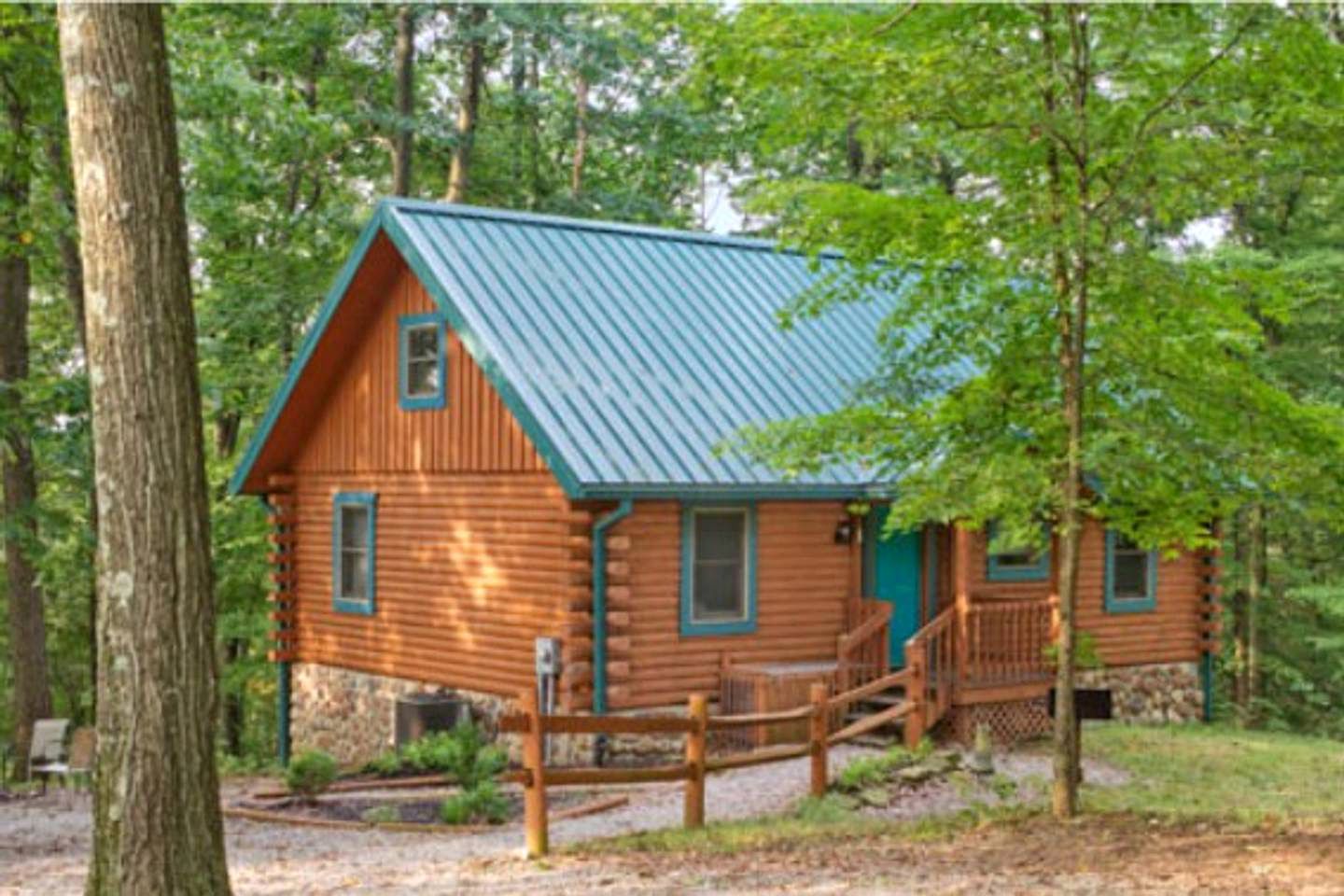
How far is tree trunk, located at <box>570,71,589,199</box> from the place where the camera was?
31333 mm

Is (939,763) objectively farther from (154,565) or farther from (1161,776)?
(154,565)

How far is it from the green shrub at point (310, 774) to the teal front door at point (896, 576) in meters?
6.74

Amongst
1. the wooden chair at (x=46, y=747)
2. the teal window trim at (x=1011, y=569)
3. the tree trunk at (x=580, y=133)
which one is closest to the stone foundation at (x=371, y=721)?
the wooden chair at (x=46, y=747)

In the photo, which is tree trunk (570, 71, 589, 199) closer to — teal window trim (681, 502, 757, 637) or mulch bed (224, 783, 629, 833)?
teal window trim (681, 502, 757, 637)

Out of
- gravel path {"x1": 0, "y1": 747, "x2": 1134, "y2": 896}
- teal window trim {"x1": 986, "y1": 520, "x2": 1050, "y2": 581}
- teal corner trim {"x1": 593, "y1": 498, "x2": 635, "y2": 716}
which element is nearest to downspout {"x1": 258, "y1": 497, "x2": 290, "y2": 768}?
gravel path {"x1": 0, "y1": 747, "x2": 1134, "y2": 896}

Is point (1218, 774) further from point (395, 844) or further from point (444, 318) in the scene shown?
point (444, 318)

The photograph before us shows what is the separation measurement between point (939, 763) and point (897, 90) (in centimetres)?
726

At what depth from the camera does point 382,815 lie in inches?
567

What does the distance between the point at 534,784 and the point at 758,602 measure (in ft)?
21.4

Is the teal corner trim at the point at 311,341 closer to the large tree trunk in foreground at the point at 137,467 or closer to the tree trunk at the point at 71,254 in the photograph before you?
the tree trunk at the point at 71,254

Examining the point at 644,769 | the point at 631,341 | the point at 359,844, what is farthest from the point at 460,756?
the point at 631,341

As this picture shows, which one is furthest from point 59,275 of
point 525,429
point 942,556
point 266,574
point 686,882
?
point 686,882

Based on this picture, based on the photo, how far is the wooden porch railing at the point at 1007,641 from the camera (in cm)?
1780

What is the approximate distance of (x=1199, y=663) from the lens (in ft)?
70.0
